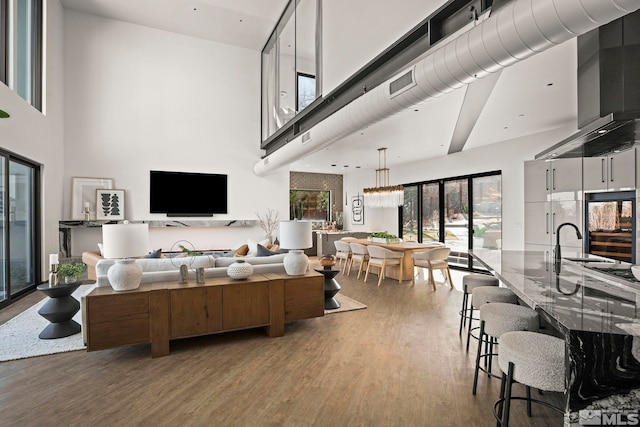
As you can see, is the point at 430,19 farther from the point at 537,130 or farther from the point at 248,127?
the point at 248,127

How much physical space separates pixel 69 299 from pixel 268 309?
239cm

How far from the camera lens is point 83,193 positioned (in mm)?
7777

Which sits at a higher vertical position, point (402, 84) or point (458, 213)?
point (402, 84)

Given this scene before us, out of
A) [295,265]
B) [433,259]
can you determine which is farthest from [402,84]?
[433,259]

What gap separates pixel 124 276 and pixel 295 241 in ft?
6.00

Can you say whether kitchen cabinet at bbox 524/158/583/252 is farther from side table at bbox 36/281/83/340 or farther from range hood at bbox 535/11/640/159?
side table at bbox 36/281/83/340

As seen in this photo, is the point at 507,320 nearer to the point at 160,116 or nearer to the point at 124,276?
the point at 124,276

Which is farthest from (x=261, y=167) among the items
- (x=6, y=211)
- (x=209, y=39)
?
(x=6, y=211)

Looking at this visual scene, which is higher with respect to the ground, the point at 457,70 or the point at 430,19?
the point at 430,19

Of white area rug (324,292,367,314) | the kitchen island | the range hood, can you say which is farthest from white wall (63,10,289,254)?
the kitchen island

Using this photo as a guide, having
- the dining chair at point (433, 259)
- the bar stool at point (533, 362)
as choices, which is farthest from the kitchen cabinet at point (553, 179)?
the bar stool at point (533, 362)

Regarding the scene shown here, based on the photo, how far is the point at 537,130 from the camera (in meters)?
6.66

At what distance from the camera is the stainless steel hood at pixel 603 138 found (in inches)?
97.6

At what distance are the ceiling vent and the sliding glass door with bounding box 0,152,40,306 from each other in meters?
5.45
